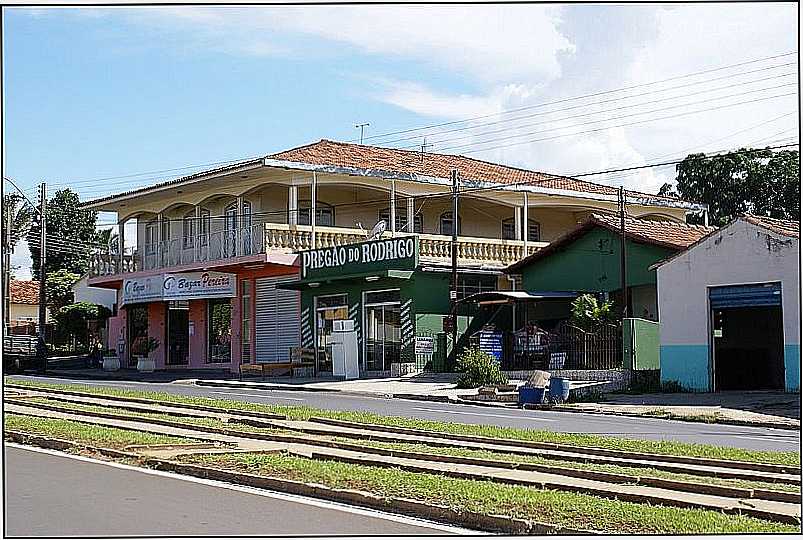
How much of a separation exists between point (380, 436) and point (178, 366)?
1191 inches

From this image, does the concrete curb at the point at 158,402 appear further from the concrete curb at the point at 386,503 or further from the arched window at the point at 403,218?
the arched window at the point at 403,218

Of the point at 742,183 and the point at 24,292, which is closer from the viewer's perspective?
the point at 742,183

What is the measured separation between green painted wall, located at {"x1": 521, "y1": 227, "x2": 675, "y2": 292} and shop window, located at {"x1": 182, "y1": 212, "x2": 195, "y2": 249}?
13.4 m

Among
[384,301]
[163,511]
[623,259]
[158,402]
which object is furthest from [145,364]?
[163,511]

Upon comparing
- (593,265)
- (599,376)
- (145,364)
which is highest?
(593,265)

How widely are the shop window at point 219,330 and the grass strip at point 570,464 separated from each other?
88.7 feet

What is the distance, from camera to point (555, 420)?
67.1ft

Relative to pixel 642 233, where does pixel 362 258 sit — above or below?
below

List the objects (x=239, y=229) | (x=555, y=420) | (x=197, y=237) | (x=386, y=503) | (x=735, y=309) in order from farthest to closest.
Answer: (x=197, y=237) < (x=239, y=229) < (x=735, y=309) < (x=555, y=420) < (x=386, y=503)

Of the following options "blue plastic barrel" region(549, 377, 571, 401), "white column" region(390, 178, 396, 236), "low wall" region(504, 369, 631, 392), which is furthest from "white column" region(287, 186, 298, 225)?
"blue plastic barrel" region(549, 377, 571, 401)

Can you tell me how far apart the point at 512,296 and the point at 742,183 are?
1579 centimetres

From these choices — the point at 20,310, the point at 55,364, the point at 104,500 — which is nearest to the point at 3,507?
the point at 104,500

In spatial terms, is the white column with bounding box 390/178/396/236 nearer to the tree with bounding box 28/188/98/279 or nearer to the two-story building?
the two-story building

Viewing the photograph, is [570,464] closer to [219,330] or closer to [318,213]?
[318,213]
